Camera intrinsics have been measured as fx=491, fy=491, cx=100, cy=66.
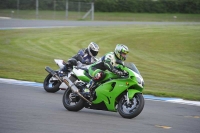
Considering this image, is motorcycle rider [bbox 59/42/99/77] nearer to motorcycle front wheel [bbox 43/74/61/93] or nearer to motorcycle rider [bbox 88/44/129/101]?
motorcycle front wheel [bbox 43/74/61/93]

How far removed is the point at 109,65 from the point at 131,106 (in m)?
0.98

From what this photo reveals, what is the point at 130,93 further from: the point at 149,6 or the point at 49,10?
the point at 149,6

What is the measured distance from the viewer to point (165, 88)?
650 inches

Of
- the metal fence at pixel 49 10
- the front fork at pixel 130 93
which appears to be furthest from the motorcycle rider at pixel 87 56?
the metal fence at pixel 49 10

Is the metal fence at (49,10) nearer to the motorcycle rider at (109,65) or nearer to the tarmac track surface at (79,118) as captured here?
the tarmac track surface at (79,118)

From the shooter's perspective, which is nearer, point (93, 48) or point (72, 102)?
point (72, 102)

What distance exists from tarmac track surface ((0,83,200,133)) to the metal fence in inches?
1315

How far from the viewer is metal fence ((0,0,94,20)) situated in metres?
45.8

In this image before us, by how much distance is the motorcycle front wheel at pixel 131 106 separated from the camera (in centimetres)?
1007

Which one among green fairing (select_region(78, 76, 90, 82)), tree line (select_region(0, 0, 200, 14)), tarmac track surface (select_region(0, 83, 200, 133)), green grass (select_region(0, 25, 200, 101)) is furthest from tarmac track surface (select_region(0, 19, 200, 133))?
tree line (select_region(0, 0, 200, 14))

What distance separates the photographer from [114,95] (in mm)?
10516

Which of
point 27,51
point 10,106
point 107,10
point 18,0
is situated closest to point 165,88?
point 10,106

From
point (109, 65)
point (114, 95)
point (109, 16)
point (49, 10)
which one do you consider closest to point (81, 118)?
point (114, 95)

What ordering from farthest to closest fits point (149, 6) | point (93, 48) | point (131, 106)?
point (149, 6) → point (93, 48) → point (131, 106)
